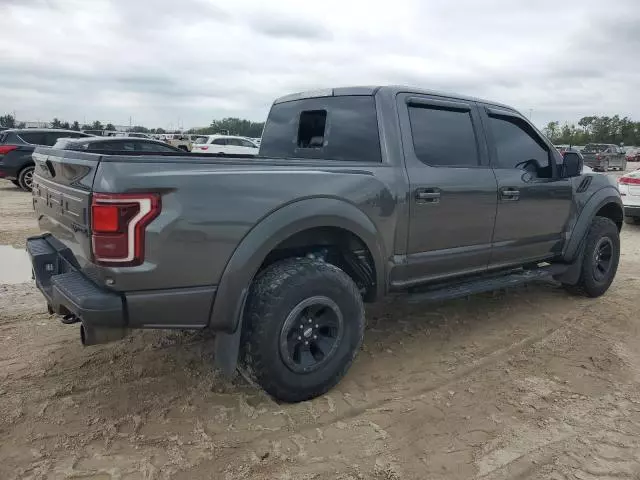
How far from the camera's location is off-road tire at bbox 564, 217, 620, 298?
17.1 ft

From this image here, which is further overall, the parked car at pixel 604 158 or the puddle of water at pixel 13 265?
the parked car at pixel 604 158

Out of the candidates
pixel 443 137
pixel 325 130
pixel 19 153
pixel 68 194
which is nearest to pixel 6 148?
pixel 19 153

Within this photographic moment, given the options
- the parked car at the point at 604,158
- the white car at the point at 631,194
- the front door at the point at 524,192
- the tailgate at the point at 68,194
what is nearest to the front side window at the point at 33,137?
the tailgate at the point at 68,194

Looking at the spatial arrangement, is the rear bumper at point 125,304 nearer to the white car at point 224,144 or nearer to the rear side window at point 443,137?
the rear side window at point 443,137

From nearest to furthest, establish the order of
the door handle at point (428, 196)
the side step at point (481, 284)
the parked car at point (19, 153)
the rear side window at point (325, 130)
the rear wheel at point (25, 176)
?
the door handle at point (428, 196)
the rear side window at point (325, 130)
the side step at point (481, 284)
the parked car at point (19, 153)
the rear wheel at point (25, 176)

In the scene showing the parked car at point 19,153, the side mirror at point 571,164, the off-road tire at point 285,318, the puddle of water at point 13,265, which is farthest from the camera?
the parked car at point 19,153

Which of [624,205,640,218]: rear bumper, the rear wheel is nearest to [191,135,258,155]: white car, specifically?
the rear wheel

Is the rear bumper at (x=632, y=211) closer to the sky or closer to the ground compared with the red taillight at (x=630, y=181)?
closer to the ground

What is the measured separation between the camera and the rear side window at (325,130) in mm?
3684

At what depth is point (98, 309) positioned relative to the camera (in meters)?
2.49

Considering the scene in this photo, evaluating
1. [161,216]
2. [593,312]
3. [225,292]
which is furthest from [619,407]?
[161,216]

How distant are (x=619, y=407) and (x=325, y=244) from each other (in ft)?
6.77

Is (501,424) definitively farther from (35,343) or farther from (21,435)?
(35,343)

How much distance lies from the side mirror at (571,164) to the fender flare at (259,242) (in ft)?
8.34
